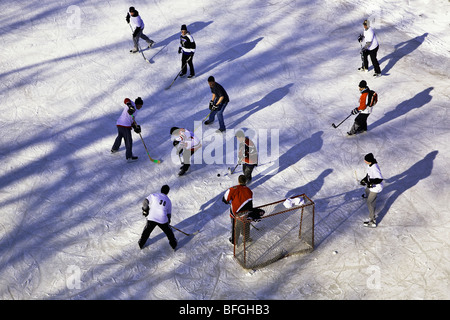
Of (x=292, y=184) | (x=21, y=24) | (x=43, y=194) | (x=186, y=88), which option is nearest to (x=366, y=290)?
(x=292, y=184)

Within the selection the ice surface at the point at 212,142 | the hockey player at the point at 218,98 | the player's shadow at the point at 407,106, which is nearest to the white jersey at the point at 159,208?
the ice surface at the point at 212,142

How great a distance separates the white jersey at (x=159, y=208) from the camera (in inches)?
299

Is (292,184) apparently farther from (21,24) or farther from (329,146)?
(21,24)

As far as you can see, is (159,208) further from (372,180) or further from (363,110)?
(363,110)

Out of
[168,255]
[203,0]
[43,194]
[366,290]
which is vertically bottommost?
[366,290]

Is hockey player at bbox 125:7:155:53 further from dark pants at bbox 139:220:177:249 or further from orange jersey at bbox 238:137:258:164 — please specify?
dark pants at bbox 139:220:177:249

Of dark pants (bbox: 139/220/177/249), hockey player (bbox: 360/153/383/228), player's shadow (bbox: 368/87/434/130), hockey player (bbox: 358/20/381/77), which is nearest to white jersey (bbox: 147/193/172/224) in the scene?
dark pants (bbox: 139/220/177/249)

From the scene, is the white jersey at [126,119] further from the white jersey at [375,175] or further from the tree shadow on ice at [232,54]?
the white jersey at [375,175]

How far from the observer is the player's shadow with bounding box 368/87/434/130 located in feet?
37.3

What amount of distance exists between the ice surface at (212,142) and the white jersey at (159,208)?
0.92 metres

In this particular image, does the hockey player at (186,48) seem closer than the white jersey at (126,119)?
No

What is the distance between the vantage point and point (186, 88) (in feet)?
41.2

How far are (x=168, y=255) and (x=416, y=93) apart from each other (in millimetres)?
8268

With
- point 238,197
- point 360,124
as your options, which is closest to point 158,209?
point 238,197
